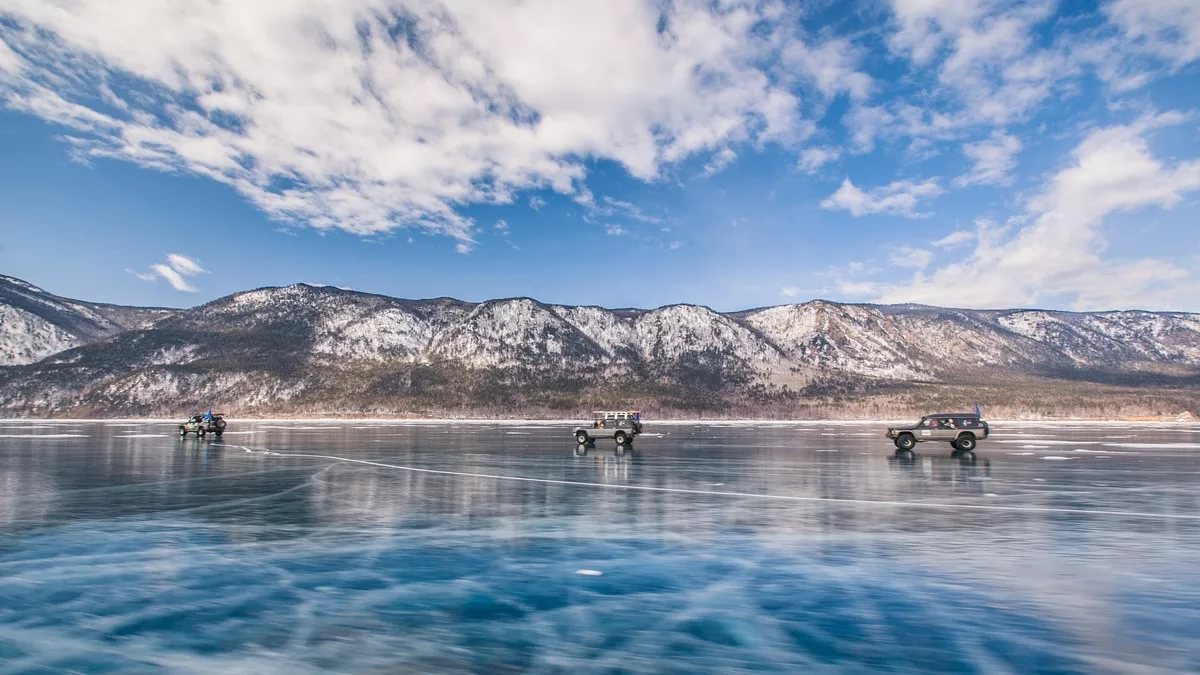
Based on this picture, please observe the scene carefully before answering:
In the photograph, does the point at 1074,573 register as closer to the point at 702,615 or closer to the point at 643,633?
the point at 702,615

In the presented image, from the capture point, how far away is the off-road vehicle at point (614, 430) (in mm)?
50750

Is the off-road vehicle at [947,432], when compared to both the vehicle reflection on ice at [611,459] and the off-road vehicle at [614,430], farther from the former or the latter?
the off-road vehicle at [614,430]

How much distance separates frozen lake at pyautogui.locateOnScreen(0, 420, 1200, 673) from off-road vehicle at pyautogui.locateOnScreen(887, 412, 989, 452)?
21.3 metres

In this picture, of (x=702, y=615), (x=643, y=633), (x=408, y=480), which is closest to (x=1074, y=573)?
(x=702, y=615)

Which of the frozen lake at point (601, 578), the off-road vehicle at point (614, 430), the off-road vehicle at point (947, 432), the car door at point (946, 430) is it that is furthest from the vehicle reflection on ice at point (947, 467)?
the off-road vehicle at point (614, 430)

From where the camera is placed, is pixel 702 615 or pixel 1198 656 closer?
pixel 1198 656

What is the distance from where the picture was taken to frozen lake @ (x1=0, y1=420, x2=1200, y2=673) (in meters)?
8.23

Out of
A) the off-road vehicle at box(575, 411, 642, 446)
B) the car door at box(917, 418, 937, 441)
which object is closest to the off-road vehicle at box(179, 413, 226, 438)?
the off-road vehicle at box(575, 411, 642, 446)

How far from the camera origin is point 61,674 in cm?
774

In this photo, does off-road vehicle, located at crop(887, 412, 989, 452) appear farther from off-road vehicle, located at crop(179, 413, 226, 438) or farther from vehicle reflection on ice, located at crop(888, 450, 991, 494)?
off-road vehicle, located at crop(179, 413, 226, 438)

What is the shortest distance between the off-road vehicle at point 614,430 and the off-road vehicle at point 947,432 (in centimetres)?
1854

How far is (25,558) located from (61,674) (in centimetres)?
745

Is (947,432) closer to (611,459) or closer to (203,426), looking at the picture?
(611,459)

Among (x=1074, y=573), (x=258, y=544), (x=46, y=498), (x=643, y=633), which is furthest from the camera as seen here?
(x=46, y=498)
